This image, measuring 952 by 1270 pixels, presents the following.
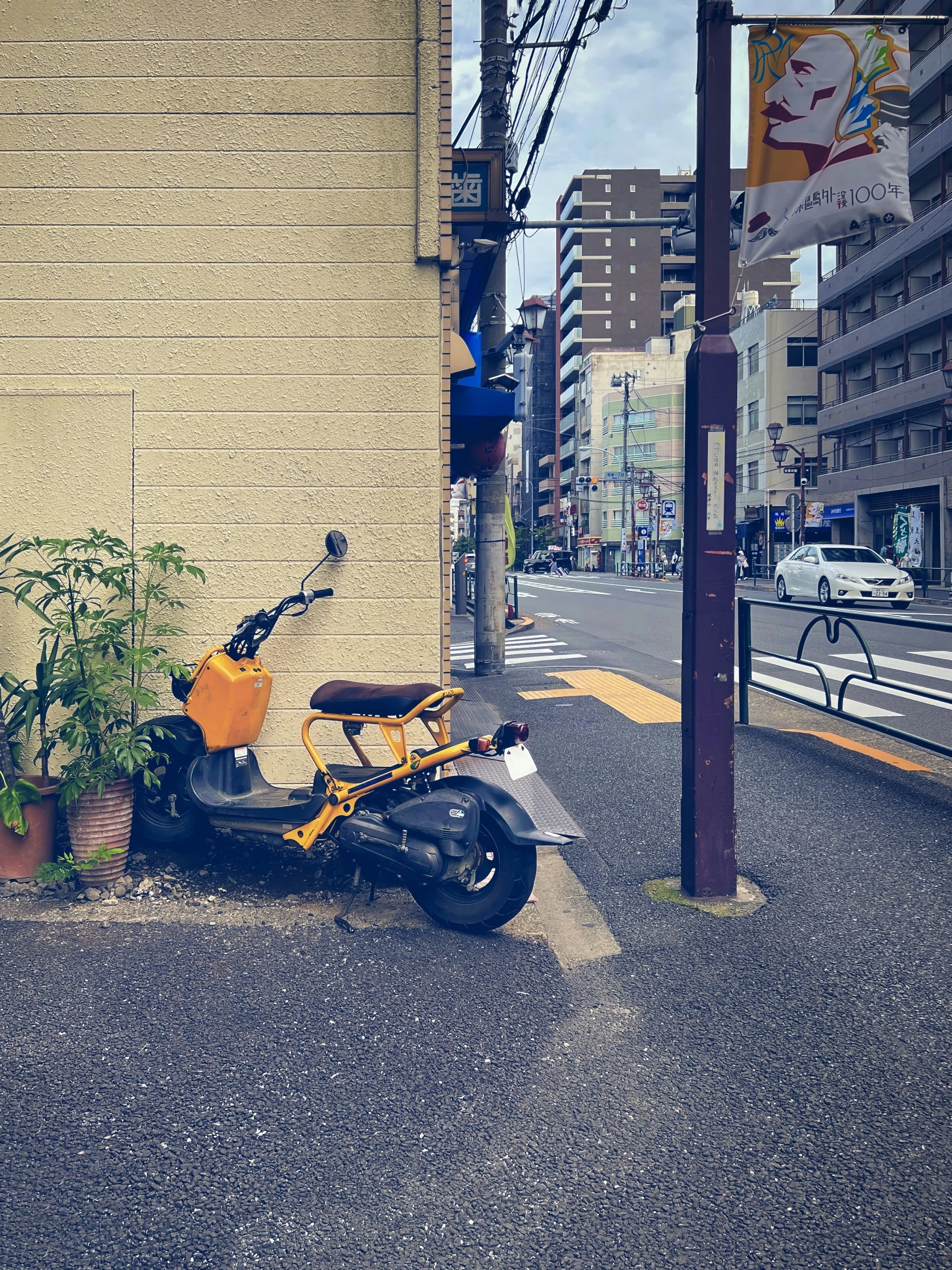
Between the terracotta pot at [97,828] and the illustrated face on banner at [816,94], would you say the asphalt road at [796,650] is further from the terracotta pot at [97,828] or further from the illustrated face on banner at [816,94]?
the terracotta pot at [97,828]

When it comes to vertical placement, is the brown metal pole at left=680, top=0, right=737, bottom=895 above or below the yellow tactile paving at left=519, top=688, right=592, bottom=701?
above

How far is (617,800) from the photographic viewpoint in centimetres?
656

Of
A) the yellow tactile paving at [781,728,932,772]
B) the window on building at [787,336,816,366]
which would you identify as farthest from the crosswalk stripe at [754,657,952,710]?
the window on building at [787,336,816,366]

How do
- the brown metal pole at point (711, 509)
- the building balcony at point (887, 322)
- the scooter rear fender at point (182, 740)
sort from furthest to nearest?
the building balcony at point (887, 322)
the scooter rear fender at point (182, 740)
the brown metal pole at point (711, 509)

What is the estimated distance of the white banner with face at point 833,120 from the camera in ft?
14.4

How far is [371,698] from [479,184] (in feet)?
24.9

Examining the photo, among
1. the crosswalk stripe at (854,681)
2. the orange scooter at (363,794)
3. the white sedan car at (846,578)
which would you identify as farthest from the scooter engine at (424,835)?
the white sedan car at (846,578)

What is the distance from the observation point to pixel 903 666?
1273 centimetres

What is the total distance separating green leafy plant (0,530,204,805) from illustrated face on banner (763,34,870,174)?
356cm

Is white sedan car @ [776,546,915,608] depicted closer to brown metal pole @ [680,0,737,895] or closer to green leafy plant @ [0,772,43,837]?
brown metal pole @ [680,0,737,895]

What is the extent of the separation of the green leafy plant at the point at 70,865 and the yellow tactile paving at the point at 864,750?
5546 mm

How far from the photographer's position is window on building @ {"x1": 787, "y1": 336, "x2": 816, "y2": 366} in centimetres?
6175

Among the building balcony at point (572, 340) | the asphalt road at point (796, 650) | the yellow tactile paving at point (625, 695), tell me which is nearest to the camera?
the yellow tactile paving at point (625, 695)

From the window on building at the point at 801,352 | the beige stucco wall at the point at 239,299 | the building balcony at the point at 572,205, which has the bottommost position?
the beige stucco wall at the point at 239,299
